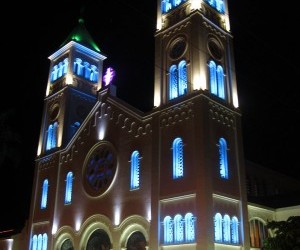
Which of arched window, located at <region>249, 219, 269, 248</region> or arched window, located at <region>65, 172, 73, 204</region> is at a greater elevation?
arched window, located at <region>65, 172, 73, 204</region>

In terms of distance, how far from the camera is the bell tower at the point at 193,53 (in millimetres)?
27223

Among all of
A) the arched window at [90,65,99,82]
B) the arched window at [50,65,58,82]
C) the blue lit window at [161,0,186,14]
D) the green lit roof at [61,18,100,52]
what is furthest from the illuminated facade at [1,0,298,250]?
the green lit roof at [61,18,100,52]

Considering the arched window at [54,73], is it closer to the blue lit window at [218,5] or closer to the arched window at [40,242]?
the arched window at [40,242]

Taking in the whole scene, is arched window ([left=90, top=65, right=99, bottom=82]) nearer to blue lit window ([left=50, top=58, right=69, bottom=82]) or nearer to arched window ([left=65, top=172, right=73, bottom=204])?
blue lit window ([left=50, top=58, right=69, bottom=82])

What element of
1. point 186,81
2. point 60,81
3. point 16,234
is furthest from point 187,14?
point 16,234

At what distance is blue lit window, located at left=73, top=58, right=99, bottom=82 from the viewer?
39094mm

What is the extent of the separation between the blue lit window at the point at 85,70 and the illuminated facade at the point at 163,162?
2.83 meters

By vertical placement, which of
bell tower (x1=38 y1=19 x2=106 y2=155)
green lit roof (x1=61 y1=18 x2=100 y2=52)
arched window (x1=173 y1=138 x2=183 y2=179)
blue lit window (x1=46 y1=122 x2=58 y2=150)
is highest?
green lit roof (x1=61 y1=18 x2=100 y2=52)

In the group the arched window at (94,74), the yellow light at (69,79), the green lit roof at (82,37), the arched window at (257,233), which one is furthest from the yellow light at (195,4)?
the arched window at (257,233)

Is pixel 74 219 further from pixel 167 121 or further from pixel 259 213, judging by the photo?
pixel 259 213

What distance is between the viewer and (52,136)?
37.7 metres

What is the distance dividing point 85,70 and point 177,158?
1758 centimetres

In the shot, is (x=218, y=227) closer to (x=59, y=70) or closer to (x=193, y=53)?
(x=193, y=53)

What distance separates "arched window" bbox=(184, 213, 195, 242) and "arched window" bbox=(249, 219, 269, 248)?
213 inches
